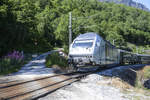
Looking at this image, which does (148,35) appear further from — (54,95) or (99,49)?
(54,95)

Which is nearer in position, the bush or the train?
the train

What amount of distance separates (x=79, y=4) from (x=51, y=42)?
38.7 metres

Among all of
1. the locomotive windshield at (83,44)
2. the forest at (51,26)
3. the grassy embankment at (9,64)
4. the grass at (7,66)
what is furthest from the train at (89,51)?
the forest at (51,26)

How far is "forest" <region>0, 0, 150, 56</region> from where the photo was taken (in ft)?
71.5

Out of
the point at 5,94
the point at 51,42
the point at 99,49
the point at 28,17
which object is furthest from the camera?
the point at 51,42

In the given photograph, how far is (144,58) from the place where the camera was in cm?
4356

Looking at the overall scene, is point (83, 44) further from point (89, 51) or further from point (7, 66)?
point (7, 66)

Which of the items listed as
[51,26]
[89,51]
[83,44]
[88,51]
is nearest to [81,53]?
[88,51]

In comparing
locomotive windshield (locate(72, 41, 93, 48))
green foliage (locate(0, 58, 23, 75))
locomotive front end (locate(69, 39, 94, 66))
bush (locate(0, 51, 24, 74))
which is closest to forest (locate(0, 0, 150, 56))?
bush (locate(0, 51, 24, 74))

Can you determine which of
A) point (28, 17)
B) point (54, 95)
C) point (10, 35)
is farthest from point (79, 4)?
point (54, 95)

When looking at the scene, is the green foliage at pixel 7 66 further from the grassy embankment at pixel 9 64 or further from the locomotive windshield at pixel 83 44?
the locomotive windshield at pixel 83 44

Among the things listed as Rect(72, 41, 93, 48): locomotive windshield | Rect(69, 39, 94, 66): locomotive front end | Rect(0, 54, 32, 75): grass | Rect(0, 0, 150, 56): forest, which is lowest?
Rect(0, 54, 32, 75): grass

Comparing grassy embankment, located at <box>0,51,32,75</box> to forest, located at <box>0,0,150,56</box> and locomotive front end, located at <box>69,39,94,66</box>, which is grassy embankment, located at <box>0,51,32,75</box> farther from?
locomotive front end, located at <box>69,39,94,66</box>

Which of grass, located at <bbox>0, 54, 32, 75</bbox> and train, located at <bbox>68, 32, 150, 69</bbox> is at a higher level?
train, located at <bbox>68, 32, 150, 69</bbox>
